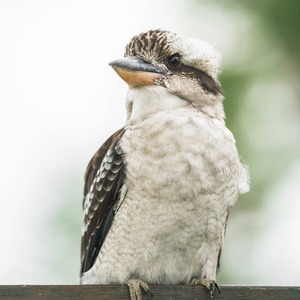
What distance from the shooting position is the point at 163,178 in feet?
10.3

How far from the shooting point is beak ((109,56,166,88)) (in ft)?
10.5

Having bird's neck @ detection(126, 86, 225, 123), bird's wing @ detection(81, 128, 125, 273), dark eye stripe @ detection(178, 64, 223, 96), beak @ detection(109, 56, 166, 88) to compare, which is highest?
dark eye stripe @ detection(178, 64, 223, 96)

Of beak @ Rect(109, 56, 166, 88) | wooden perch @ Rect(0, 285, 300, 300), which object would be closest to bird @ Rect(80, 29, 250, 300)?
beak @ Rect(109, 56, 166, 88)

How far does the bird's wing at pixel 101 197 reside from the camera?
330 cm

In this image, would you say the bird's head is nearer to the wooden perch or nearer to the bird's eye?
the bird's eye

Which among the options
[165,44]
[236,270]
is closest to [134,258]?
[165,44]

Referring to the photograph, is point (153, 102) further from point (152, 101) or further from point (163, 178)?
point (163, 178)

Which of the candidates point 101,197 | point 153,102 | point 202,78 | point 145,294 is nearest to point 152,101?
point 153,102

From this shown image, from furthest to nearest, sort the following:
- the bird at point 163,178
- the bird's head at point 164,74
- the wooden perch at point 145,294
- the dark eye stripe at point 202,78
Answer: the dark eye stripe at point 202,78, the bird's head at point 164,74, the bird at point 163,178, the wooden perch at point 145,294

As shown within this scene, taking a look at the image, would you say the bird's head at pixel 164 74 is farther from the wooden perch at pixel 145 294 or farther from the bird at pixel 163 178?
the wooden perch at pixel 145 294

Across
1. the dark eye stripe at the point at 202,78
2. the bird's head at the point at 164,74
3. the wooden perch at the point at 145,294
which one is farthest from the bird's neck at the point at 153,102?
the wooden perch at the point at 145,294

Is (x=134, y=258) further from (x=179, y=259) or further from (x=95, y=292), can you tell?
(x=95, y=292)

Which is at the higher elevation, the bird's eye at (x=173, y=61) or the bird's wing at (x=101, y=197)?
the bird's eye at (x=173, y=61)

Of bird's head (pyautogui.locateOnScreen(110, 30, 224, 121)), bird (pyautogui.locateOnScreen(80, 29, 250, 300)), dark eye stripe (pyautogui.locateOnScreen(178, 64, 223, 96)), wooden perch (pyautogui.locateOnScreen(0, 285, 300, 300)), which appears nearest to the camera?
wooden perch (pyautogui.locateOnScreen(0, 285, 300, 300))
